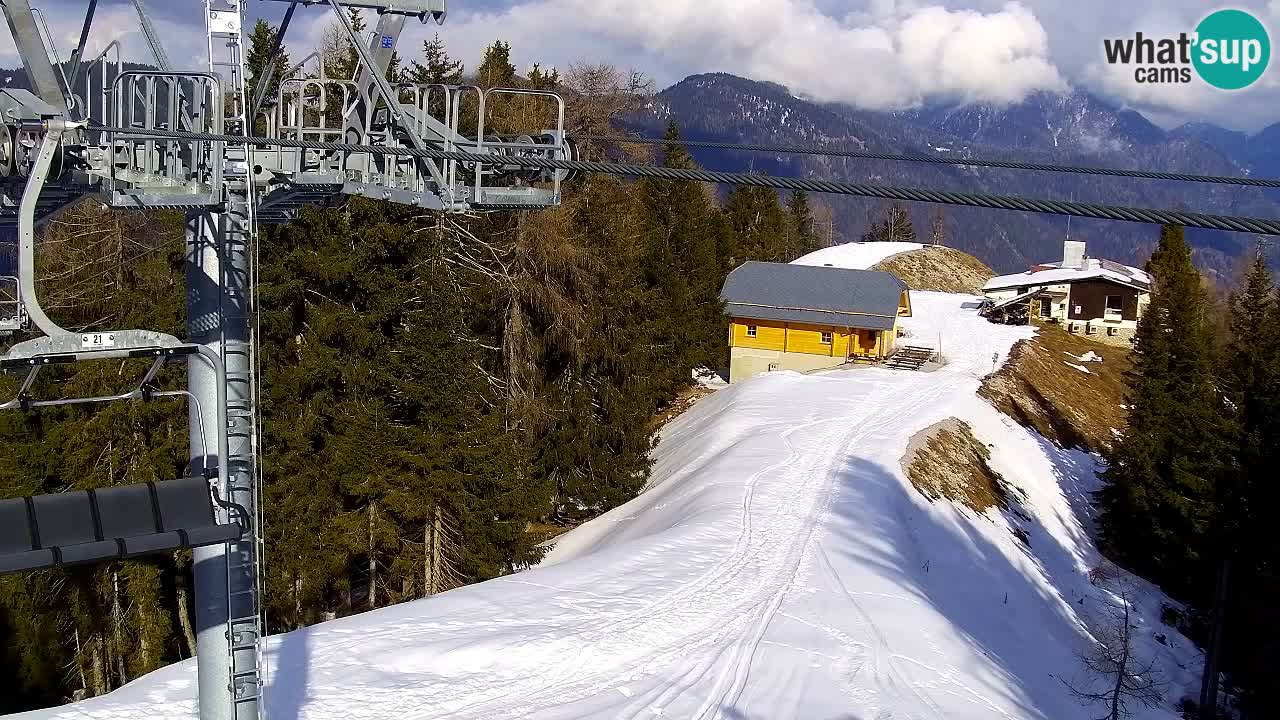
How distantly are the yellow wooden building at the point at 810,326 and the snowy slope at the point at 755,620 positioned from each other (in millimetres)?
13289

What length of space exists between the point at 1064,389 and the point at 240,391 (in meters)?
52.0

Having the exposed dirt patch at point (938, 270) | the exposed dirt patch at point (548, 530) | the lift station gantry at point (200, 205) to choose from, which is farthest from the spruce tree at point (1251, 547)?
the exposed dirt patch at point (938, 270)

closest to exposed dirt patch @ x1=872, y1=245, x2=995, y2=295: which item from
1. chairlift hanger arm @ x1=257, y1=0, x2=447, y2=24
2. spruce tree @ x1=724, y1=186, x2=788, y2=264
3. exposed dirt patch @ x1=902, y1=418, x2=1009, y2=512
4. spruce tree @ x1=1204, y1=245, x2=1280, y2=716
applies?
spruce tree @ x1=724, y1=186, x2=788, y2=264

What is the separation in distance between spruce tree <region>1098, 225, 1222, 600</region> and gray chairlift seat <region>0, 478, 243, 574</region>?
1293 inches

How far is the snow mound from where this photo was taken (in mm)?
94812

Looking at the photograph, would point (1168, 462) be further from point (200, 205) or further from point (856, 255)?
point (856, 255)

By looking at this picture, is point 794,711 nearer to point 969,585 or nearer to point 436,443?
point 969,585

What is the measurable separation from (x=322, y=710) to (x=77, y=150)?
27.5 feet

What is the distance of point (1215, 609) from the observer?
99.8 feet

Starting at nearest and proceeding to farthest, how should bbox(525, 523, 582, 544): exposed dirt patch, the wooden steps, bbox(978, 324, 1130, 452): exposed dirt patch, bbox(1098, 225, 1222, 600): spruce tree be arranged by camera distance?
bbox(1098, 225, 1222, 600): spruce tree
bbox(525, 523, 582, 544): exposed dirt patch
bbox(978, 324, 1130, 452): exposed dirt patch
the wooden steps

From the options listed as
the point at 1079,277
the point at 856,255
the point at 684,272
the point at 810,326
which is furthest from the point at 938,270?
the point at 684,272

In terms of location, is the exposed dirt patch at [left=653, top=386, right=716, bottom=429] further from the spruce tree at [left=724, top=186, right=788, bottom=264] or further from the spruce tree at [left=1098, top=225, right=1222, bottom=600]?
A: the spruce tree at [left=724, top=186, right=788, bottom=264]

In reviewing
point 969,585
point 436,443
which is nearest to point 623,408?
point 436,443

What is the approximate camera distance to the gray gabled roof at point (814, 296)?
51750 mm
